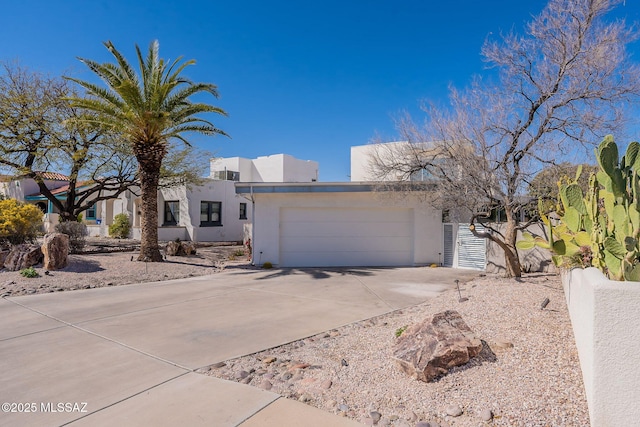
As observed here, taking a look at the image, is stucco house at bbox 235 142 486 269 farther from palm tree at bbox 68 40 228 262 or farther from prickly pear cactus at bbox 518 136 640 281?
prickly pear cactus at bbox 518 136 640 281

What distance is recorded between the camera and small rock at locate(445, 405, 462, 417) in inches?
132

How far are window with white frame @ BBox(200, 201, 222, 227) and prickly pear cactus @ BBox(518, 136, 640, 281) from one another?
2089cm

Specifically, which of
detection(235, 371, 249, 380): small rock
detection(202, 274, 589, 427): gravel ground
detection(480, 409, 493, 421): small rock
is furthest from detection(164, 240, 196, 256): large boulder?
detection(480, 409, 493, 421): small rock

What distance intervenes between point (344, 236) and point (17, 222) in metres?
11.4

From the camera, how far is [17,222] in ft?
42.0

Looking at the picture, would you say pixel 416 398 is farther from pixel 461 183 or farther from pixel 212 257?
pixel 212 257

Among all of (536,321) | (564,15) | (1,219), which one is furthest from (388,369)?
(1,219)

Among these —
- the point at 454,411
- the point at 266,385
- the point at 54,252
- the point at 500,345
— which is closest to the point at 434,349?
the point at 454,411

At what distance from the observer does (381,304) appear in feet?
26.9

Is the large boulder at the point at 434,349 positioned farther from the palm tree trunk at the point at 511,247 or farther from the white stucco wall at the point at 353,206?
the white stucco wall at the point at 353,206

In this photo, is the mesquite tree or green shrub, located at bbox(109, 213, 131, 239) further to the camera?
green shrub, located at bbox(109, 213, 131, 239)

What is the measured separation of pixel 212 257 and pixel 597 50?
597 inches

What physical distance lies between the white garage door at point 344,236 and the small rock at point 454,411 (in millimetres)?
11610

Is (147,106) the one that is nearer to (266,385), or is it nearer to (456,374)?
(266,385)
